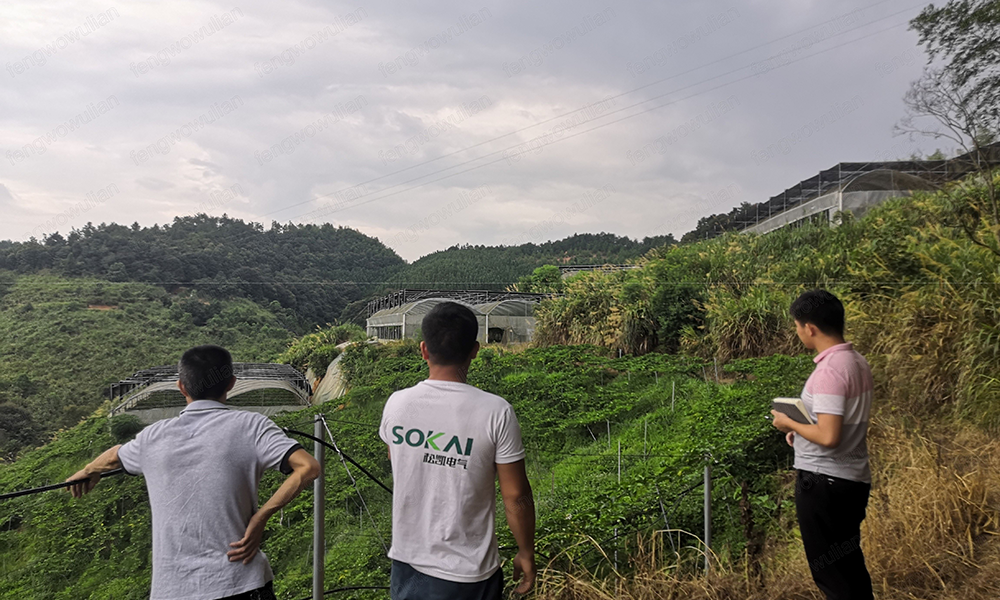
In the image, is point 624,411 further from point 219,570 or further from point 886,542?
point 219,570

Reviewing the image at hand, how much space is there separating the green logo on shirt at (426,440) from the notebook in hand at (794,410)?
1154 mm

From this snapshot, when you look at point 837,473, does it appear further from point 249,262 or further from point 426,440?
point 249,262

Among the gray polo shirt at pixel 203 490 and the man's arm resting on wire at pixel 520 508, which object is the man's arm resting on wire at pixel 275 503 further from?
the man's arm resting on wire at pixel 520 508

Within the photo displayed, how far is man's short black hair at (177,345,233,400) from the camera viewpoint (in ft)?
4.97

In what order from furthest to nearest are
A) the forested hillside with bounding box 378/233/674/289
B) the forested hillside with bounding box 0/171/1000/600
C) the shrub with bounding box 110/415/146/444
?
the forested hillside with bounding box 378/233/674/289, the shrub with bounding box 110/415/146/444, the forested hillside with bounding box 0/171/1000/600

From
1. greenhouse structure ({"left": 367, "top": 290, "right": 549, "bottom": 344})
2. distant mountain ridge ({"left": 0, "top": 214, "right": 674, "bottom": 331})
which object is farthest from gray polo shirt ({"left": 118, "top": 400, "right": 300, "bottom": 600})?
distant mountain ridge ({"left": 0, "top": 214, "right": 674, "bottom": 331})

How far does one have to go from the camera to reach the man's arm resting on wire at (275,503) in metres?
1.44

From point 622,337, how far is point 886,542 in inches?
350

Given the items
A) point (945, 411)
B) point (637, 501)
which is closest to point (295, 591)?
point (637, 501)

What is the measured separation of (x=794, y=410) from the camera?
1983mm

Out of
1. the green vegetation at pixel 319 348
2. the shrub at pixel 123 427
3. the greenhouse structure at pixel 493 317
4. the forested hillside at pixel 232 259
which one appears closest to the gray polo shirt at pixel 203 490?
the shrub at pixel 123 427

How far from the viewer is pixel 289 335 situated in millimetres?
27172

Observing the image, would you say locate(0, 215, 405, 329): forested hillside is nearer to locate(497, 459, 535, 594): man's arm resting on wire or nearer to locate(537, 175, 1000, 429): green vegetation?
locate(537, 175, 1000, 429): green vegetation

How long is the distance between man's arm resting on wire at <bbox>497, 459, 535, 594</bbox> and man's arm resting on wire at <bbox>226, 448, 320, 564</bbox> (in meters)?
0.45
